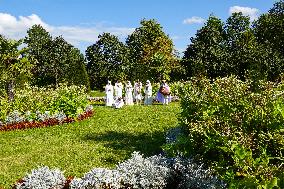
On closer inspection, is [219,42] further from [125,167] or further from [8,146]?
[125,167]

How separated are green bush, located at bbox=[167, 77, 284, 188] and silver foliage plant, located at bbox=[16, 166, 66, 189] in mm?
2130

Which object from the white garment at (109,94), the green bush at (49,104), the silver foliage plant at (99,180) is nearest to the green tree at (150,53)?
the white garment at (109,94)

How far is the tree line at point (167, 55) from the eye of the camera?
46969 millimetres

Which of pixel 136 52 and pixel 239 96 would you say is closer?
pixel 239 96

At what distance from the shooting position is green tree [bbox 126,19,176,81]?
47344mm

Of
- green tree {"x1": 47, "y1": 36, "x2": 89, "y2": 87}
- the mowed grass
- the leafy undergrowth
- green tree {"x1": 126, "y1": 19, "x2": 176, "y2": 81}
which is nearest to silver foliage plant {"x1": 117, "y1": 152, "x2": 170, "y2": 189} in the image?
the mowed grass

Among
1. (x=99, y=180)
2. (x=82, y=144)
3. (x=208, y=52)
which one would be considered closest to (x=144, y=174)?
(x=99, y=180)

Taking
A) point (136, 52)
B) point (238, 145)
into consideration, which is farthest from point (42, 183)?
point (136, 52)

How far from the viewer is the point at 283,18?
53.4 m

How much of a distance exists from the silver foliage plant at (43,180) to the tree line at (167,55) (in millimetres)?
33389

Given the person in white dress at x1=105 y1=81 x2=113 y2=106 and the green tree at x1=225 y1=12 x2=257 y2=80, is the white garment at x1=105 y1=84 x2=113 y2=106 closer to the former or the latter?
the person in white dress at x1=105 y1=81 x2=113 y2=106

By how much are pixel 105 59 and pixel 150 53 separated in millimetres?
9695

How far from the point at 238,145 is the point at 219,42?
51.7m

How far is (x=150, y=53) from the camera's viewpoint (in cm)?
5466
